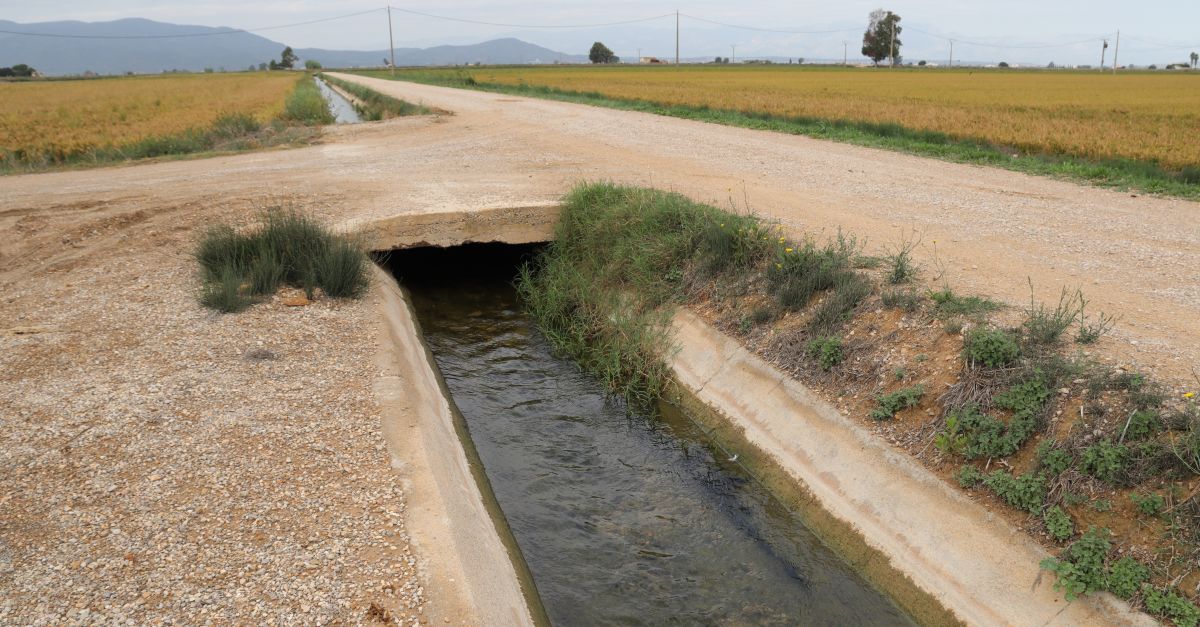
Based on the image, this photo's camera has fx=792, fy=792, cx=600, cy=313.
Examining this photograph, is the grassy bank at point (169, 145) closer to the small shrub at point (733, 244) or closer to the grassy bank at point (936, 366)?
the grassy bank at point (936, 366)

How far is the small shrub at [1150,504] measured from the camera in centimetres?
440

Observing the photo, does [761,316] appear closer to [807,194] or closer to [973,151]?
[807,194]

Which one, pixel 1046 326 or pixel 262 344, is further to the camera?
pixel 262 344

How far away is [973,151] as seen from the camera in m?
15.8

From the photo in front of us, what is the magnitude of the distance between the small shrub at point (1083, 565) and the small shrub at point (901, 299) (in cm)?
262

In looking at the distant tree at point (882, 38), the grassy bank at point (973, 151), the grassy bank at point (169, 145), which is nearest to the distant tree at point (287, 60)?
the distant tree at point (882, 38)

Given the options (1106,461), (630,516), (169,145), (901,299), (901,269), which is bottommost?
(630,516)

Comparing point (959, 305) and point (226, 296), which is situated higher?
point (959, 305)

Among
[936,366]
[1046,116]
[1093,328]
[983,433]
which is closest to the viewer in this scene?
[983,433]

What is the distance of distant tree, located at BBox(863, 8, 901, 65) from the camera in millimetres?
114688

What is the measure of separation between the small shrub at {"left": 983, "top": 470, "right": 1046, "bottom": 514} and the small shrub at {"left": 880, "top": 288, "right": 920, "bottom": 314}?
6.62ft

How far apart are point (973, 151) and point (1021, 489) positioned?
12.7 metres

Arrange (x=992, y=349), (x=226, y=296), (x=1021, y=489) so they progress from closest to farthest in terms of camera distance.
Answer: (x=1021, y=489), (x=992, y=349), (x=226, y=296)

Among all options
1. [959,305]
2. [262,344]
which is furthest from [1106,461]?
[262,344]
